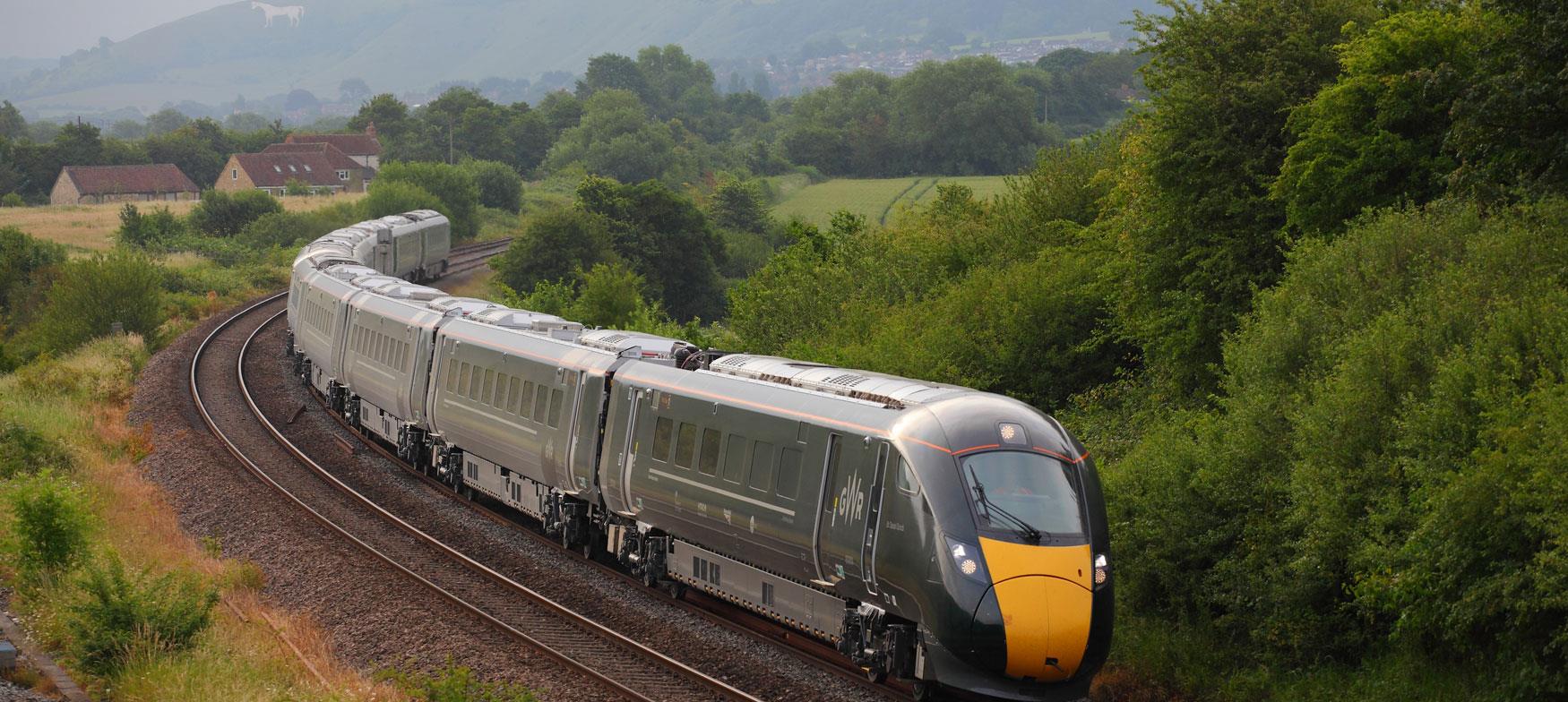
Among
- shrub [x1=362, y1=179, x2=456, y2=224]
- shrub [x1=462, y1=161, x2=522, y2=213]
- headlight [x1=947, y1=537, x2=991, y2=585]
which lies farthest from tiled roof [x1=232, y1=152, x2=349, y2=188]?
headlight [x1=947, y1=537, x2=991, y2=585]

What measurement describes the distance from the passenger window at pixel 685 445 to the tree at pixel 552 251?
4638 centimetres

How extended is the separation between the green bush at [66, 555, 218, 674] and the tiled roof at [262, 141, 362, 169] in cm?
12526

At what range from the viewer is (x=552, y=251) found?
65.7 metres

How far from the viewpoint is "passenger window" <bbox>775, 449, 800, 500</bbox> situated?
16.2 meters

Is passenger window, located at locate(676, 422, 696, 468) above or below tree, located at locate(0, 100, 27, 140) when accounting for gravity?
above

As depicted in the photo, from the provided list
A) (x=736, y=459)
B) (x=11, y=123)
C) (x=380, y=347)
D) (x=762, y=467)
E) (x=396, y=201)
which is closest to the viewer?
(x=762, y=467)

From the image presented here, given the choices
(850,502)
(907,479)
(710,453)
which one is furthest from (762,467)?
(907,479)

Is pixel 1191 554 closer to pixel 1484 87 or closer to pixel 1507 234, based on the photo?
pixel 1507 234

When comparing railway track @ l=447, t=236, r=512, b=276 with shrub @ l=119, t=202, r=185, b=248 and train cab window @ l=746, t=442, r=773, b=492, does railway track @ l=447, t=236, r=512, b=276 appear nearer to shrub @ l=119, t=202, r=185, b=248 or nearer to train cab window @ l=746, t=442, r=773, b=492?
shrub @ l=119, t=202, r=185, b=248

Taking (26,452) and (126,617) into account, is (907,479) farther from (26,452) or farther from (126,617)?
(26,452)

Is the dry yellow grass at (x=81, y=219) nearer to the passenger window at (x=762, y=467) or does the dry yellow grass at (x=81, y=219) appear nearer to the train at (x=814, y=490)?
the train at (x=814, y=490)

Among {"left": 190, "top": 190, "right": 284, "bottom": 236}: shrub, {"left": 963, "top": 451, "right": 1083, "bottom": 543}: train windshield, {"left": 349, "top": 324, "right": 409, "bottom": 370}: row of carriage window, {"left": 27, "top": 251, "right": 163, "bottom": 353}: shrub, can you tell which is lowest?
{"left": 190, "top": 190, "right": 284, "bottom": 236}: shrub

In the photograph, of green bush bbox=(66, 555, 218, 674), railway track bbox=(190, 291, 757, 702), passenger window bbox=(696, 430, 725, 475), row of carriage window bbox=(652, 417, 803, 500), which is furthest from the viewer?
Result: passenger window bbox=(696, 430, 725, 475)

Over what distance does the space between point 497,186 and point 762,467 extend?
92.7 m
